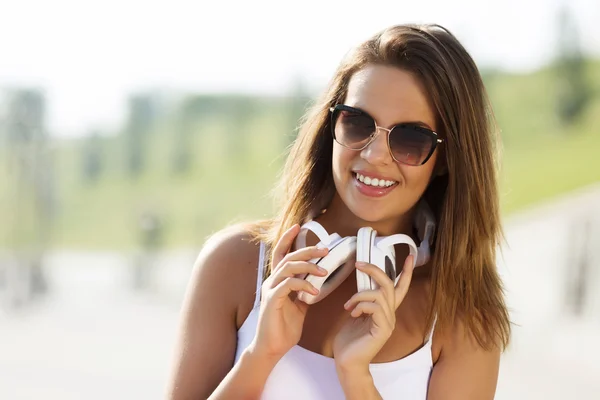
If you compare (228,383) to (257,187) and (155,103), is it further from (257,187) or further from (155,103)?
(155,103)

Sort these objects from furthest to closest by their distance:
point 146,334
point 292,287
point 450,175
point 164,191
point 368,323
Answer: point 164,191
point 146,334
point 450,175
point 368,323
point 292,287

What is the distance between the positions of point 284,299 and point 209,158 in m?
19.0

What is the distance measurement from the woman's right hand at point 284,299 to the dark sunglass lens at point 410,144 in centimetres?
35

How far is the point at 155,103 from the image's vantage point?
22219 millimetres

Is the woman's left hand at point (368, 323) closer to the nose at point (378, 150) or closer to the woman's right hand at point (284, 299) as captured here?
the woman's right hand at point (284, 299)

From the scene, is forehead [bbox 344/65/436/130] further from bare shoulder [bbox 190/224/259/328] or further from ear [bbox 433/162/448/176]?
bare shoulder [bbox 190/224/259/328]

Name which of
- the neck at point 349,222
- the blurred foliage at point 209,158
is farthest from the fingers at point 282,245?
the blurred foliage at point 209,158

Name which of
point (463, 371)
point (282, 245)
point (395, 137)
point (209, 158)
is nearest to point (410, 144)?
point (395, 137)

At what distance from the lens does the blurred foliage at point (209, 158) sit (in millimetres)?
18828

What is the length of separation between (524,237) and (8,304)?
991 centimetres

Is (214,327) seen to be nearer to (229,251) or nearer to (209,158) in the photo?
(229,251)

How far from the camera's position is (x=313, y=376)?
2.24m

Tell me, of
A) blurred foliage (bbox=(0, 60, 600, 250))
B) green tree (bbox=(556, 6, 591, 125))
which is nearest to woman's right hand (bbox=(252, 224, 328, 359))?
blurred foliage (bbox=(0, 60, 600, 250))

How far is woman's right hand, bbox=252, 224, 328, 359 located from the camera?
79.4 inches
